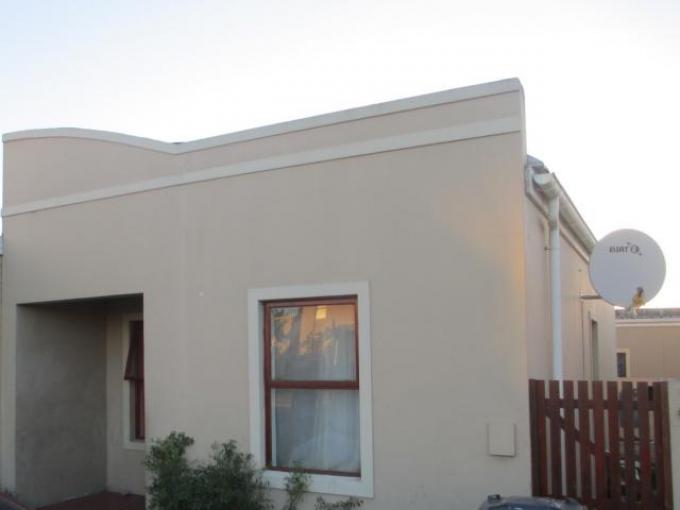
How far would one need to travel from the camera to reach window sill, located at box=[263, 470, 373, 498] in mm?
6578

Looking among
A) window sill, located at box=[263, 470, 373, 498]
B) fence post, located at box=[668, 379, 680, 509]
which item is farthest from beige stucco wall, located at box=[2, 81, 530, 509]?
fence post, located at box=[668, 379, 680, 509]

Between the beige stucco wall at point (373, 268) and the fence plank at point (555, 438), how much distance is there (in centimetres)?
22

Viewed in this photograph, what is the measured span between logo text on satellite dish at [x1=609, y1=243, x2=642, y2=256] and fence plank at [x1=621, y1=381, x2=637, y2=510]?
1693 millimetres

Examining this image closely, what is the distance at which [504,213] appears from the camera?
6.16 m

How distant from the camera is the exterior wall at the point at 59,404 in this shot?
9195 mm

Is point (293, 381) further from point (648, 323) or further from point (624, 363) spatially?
point (648, 323)

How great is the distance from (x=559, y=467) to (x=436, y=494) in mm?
1017

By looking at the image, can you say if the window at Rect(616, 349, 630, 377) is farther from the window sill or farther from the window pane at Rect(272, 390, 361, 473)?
the window sill

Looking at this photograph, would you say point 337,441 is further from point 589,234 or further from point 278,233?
point 589,234

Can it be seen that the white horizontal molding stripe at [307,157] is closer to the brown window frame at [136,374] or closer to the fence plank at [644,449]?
the brown window frame at [136,374]

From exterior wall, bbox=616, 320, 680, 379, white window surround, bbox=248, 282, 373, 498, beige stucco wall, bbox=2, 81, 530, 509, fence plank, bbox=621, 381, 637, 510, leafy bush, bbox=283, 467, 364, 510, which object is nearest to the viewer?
fence plank, bbox=621, 381, 637, 510

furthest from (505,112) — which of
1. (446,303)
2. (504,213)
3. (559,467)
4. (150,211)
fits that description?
(150,211)

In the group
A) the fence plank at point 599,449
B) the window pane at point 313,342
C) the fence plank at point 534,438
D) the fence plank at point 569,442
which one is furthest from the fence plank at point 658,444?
the window pane at point 313,342

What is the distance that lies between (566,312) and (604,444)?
10.4ft
